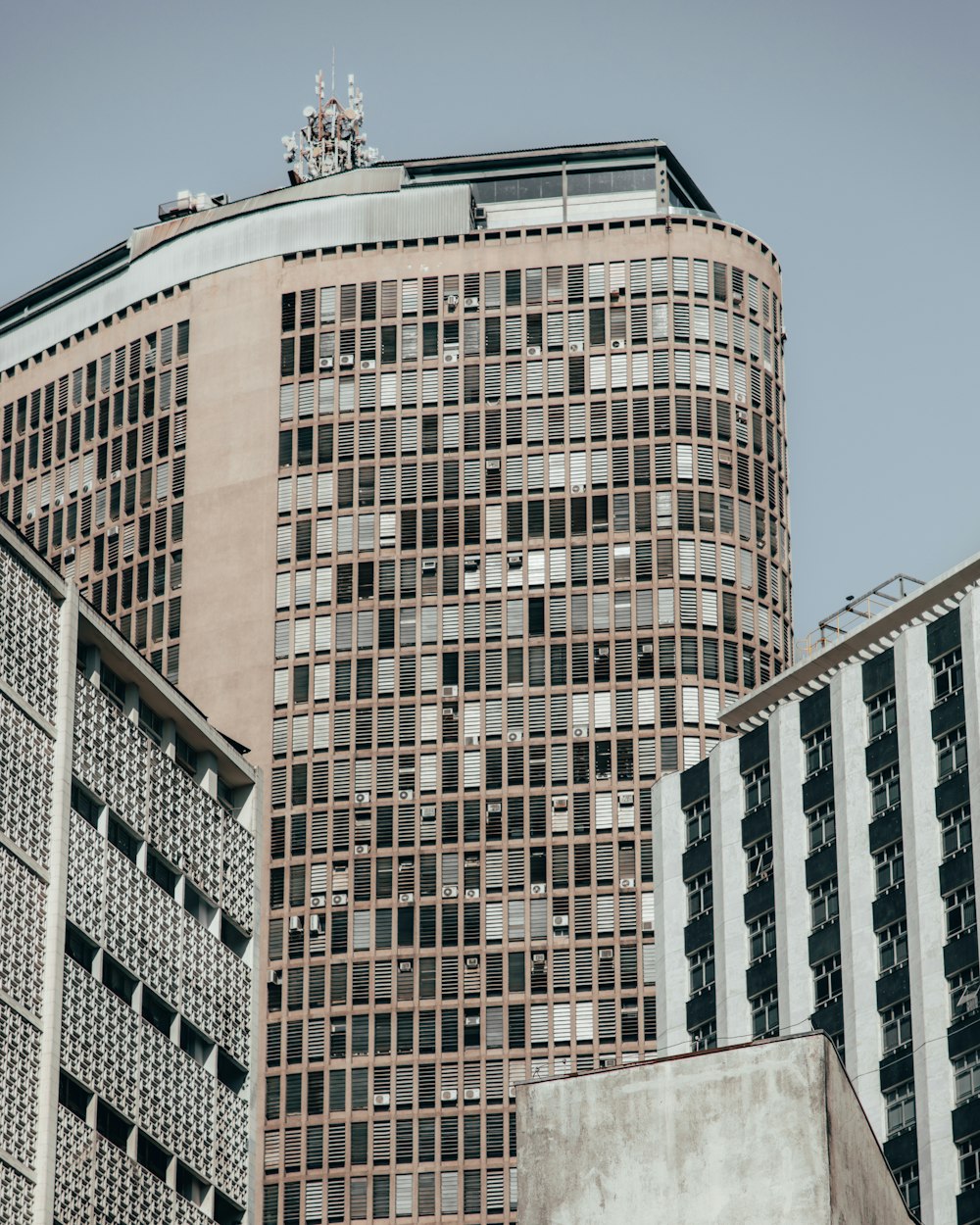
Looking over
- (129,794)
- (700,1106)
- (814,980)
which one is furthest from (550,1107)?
(814,980)

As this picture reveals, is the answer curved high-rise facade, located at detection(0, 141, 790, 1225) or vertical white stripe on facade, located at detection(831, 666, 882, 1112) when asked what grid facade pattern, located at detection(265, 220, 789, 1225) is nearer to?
curved high-rise facade, located at detection(0, 141, 790, 1225)

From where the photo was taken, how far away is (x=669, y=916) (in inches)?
6156

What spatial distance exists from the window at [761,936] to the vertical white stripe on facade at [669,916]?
5.52 m

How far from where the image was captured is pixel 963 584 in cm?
14650

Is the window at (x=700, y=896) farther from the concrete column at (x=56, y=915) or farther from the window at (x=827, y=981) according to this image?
the concrete column at (x=56, y=915)

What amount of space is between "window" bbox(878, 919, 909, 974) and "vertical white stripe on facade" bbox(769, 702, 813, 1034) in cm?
542

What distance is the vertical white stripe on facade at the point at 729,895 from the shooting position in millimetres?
149000

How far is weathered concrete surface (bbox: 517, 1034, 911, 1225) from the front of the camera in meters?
62.8

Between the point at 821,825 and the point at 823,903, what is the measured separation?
3.95 meters

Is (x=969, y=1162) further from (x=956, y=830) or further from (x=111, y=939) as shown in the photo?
(x=111, y=939)

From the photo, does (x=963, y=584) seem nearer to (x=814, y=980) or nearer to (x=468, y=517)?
(x=814, y=980)

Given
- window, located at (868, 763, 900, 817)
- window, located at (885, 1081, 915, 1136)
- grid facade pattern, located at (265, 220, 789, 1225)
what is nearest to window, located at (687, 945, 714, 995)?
window, located at (868, 763, 900, 817)

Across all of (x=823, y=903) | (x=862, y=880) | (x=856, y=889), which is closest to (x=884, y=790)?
(x=862, y=880)

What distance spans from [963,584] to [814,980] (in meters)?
19.9
